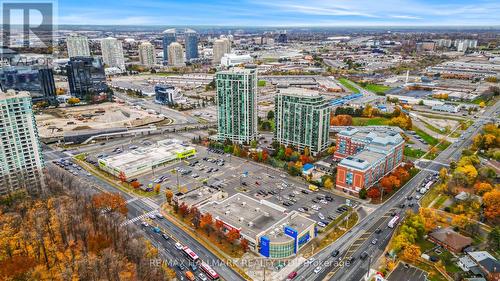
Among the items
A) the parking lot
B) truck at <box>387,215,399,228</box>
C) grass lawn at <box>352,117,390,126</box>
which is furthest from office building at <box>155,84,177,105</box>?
truck at <box>387,215,399,228</box>

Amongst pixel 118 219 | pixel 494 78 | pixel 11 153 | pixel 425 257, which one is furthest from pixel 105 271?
Result: pixel 494 78

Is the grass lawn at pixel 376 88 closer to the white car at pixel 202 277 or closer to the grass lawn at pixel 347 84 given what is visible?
the grass lawn at pixel 347 84

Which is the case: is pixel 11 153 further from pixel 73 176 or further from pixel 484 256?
pixel 484 256

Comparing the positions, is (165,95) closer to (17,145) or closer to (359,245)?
(17,145)

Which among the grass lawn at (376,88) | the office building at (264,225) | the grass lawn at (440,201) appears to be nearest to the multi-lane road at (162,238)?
the office building at (264,225)

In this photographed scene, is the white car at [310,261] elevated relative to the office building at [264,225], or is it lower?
lower

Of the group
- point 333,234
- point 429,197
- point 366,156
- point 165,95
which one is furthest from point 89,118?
point 429,197
